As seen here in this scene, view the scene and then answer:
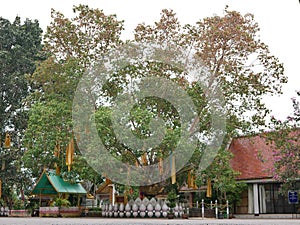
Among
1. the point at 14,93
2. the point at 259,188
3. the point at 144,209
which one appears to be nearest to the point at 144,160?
the point at 144,209

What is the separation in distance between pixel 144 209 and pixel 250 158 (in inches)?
326

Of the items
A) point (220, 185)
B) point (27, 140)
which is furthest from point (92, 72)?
point (220, 185)

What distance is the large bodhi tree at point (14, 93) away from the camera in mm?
26016

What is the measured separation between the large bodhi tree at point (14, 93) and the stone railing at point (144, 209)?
906 cm

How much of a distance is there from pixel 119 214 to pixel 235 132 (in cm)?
571

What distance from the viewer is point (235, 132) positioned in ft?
63.1

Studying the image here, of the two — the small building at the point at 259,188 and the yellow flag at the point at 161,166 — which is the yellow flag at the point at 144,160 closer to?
the yellow flag at the point at 161,166

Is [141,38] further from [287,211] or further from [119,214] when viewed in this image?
[287,211]

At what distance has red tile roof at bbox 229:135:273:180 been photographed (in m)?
22.9

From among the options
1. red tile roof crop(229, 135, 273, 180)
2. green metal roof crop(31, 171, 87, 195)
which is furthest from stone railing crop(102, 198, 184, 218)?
red tile roof crop(229, 135, 273, 180)

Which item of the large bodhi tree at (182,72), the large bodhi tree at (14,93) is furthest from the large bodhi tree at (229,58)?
the large bodhi tree at (14,93)

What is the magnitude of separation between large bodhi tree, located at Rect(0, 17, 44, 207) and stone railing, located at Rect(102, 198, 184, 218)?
9058 mm

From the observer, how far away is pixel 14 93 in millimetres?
26688

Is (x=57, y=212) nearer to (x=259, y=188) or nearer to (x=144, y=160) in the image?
(x=144, y=160)
